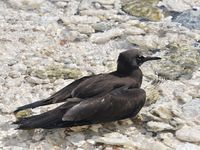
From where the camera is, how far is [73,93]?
4566 mm

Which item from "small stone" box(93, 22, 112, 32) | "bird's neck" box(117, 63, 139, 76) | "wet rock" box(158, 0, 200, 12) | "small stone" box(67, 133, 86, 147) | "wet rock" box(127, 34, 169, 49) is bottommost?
"small stone" box(67, 133, 86, 147)

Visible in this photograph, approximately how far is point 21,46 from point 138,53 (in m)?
Result: 1.46

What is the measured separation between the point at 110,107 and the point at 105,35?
1.74m

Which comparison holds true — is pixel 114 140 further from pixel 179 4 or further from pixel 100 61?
pixel 179 4

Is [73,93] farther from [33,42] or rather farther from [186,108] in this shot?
[33,42]

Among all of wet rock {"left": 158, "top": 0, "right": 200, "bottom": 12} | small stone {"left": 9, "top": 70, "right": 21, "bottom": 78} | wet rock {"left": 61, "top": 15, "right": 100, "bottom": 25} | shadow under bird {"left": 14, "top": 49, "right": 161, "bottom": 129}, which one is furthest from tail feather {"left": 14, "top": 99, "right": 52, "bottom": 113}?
wet rock {"left": 158, "top": 0, "right": 200, "bottom": 12}

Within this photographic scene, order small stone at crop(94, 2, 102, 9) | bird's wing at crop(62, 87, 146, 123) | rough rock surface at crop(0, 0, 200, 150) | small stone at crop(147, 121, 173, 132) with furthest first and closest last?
small stone at crop(94, 2, 102, 9)
small stone at crop(147, 121, 173, 132)
rough rock surface at crop(0, 0, 200, 150)
bird's wing at crop(62, 87, 146, 123)

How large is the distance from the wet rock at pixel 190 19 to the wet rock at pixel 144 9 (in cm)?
22

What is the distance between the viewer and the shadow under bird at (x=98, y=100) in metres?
4.30

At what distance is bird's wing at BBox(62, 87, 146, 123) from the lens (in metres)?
4.29

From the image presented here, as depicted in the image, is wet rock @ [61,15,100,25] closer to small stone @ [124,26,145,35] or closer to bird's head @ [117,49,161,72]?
small stone @ [124,26,145,35]

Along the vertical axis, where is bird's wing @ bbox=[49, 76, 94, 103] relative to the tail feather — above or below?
above

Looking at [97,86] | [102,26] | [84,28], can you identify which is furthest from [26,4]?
[97,86]

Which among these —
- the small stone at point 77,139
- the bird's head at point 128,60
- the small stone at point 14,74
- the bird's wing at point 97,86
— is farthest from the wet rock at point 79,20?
the small stone at point 77,139
